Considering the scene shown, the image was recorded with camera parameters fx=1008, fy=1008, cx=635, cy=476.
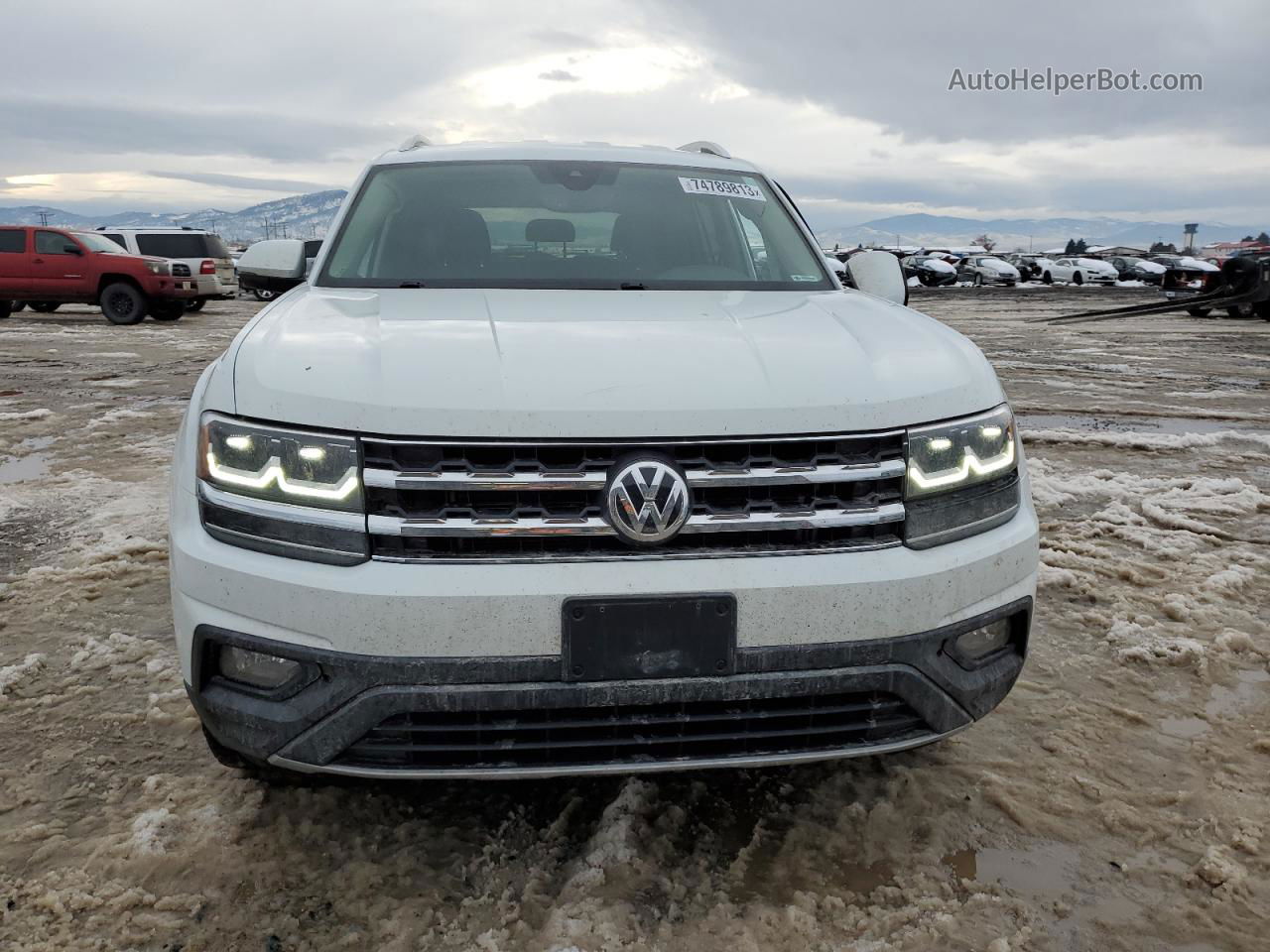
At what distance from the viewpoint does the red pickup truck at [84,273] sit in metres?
17.2

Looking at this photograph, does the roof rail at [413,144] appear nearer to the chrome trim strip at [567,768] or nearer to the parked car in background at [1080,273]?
the chrome trim strip at [567,768]

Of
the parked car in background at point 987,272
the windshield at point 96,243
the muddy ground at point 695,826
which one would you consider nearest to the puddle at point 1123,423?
the muddy ground at point 695,826

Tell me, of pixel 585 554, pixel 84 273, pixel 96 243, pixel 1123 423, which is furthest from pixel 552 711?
pixel 96 243

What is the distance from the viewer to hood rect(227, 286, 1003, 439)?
75.5 inches

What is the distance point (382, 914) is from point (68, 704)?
1417 millimetres

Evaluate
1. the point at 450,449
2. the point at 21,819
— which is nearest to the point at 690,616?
the point at 450,449

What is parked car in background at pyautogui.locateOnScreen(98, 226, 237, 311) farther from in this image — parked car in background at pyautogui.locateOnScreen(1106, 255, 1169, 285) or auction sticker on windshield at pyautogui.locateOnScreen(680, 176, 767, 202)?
parked car in background at pyautogui.locateOnScreen(1106, 255, 1169, 285)

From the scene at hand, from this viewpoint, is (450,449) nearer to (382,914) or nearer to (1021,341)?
(382,914)

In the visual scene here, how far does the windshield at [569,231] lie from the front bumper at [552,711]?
1.40 m

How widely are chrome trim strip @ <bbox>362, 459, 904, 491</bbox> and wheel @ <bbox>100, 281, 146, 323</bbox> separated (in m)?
17.5

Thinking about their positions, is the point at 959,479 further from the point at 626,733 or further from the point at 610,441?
the point at 626,733

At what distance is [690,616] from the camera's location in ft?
6.25

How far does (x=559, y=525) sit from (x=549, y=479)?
9 centimetres

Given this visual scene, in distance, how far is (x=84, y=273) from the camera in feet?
56.5
